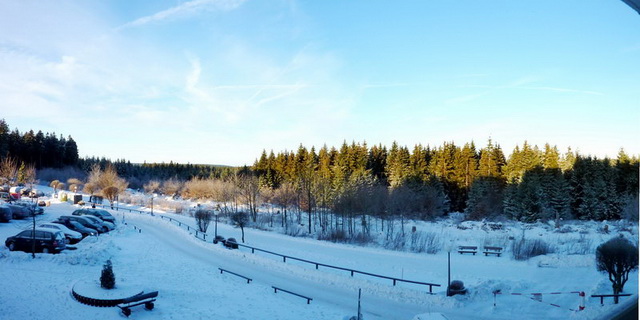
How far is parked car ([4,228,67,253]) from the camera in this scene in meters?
18.9

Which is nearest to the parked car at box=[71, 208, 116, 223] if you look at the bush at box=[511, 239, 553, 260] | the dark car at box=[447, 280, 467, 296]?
the dark car at box=[447, 280, 467, 296]

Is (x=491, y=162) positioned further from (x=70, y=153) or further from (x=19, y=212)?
(x=70, y=153)

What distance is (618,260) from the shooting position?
12539mm

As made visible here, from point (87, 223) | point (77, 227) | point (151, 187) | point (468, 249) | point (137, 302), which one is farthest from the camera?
point (151, 187)

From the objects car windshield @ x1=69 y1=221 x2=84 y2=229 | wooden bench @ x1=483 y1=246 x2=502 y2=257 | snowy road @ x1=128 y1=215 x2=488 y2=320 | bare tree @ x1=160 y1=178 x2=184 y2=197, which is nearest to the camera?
snowy road @ x1=128 y1=215 x2=488 y2=320

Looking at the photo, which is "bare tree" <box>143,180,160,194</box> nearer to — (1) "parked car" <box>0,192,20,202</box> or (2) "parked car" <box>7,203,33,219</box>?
(1) "parked car" <box>0,192,20,202</box>

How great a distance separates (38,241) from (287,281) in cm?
1272

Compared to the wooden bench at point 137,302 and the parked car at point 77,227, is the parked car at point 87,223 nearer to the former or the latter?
the parked car at point 77,227

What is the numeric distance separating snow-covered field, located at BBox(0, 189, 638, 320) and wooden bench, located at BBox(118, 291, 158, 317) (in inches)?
9.5

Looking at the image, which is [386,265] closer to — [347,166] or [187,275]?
[187,275]

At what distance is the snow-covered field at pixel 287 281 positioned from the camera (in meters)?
12.5

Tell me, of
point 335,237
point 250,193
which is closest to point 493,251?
point 335,237

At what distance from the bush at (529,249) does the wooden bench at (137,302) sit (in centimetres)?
2047

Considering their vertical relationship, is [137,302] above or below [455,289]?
above
